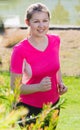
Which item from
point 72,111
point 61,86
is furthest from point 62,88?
point 72,111

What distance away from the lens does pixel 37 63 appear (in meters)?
3.13

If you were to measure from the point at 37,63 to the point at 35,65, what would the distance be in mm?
23

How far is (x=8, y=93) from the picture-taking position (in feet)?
4.31

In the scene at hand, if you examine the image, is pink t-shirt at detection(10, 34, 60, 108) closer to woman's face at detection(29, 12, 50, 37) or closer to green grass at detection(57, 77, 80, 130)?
woman's face at detection(29, 12, 50, 37)

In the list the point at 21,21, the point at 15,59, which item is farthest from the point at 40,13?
the point at 21,21

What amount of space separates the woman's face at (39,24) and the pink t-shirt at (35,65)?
0.33 ft

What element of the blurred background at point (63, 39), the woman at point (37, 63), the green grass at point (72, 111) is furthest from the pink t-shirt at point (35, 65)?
the blurred background at point (63, 39)

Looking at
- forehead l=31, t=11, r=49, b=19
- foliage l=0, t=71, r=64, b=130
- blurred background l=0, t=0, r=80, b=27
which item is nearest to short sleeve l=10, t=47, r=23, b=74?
forehead l=31, t=11, r=49, b=19

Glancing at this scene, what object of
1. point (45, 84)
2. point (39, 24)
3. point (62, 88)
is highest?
point (39, 24)

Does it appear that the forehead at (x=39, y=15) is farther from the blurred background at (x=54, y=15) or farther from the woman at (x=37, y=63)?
the blurred background at (x=54, y=15)

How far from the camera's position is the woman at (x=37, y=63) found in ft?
10.0

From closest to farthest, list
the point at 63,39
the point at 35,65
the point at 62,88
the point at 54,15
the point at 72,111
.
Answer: the point at 35,65 → the point at 62,88 → the point at 72,111 → the point at 63,39 → the point at 54,15

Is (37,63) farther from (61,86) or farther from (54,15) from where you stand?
(54,15)

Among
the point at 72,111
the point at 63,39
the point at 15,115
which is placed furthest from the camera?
the point at 63,39
